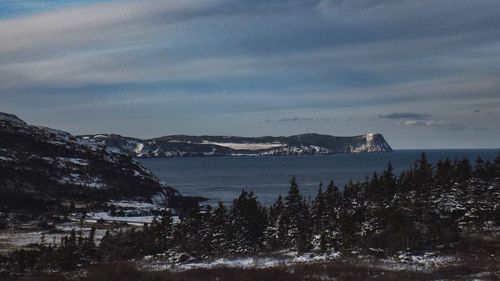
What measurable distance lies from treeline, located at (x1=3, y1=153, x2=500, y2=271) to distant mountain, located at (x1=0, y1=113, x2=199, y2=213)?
6133 centimetres

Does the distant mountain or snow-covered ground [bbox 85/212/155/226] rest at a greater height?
the distant mountain

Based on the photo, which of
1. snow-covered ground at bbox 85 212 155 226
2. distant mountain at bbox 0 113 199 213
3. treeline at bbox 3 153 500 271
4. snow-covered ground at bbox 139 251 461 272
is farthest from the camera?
distant mountain at bbox 0 113 199 213

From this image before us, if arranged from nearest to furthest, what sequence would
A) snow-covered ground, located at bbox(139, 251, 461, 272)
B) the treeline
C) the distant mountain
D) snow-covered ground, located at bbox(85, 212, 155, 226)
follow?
snow-covered ground, located at bbox(139, 251, 461, 272) → the treeline → snow-covered ground, located at bbox(85, 212, 155, 226) → the distant mountain

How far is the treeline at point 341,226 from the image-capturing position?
47281 mm

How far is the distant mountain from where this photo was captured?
130125 mm

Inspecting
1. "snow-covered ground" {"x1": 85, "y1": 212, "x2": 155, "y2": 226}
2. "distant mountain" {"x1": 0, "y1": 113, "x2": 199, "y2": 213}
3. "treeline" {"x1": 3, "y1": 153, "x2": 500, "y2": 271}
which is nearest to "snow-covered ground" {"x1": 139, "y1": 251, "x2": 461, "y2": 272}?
"treeline" {"x1": 3, "y1": 153, "x2": 500, "y2": 271}

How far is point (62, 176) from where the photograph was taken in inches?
6107

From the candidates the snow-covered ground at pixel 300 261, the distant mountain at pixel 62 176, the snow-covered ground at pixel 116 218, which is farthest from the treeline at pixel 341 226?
the distant mountain at pixel 62 176

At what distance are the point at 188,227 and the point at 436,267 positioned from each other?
32400 mm

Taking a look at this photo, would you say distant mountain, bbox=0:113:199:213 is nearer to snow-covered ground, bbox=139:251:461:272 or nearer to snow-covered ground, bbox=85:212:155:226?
snow-covered ground, bbox=85:212:155:226

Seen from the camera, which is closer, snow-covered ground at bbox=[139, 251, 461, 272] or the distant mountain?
snow-covered ground at bbox=[139, 251, 461, 272]

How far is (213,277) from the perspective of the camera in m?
35.0

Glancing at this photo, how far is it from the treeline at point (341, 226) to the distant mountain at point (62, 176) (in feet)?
201

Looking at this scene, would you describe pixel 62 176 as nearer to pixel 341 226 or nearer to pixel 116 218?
pixel 116 218
